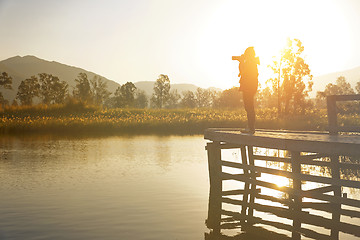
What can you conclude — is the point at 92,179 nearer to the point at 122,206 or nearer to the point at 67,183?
the point at 67,183

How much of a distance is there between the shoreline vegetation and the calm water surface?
1437 centimetres

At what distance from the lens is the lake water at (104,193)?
416 inches

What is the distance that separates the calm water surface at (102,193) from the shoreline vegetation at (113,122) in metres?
14.4

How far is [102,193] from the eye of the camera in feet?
47.9

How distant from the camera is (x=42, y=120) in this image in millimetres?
41469

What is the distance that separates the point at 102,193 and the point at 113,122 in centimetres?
2891

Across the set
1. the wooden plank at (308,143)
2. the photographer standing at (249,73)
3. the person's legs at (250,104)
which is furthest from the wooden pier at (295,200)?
the photographer standing at (249,73)

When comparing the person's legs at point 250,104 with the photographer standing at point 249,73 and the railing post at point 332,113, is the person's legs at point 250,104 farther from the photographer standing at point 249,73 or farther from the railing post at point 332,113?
the railing post at point 332,113

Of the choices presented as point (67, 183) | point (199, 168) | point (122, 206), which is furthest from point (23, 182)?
point (199, 168)

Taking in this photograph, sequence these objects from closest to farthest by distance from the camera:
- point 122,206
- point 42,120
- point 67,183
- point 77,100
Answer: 1. point 122,206
2. point 67,183
3. point 42,120
4. point 77,100

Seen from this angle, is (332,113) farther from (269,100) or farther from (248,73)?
(269,100)

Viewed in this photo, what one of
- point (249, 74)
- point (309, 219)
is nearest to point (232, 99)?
point (249, 74)

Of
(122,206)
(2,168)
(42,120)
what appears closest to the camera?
(122,206)

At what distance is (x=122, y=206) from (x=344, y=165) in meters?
6.58
